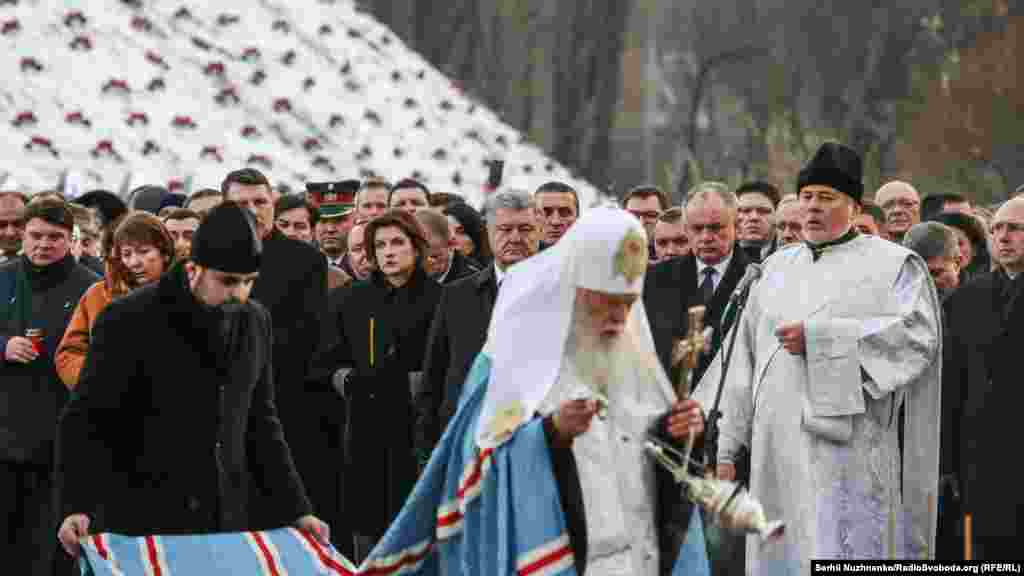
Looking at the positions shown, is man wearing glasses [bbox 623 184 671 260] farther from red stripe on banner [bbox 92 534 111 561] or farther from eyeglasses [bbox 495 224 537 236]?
red stripe on banner [bbox 92 534 111 561]

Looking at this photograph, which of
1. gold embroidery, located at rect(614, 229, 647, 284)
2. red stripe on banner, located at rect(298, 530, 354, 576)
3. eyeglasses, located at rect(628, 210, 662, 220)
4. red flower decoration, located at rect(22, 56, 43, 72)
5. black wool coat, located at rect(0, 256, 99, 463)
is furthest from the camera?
red flower decoration, located at rect(22, 56, 43, 72)

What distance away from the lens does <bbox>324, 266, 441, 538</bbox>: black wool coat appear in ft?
35.1

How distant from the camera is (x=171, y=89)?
1049 inches

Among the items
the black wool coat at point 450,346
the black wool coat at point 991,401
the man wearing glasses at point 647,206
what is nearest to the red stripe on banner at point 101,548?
the black wool coat at point 450,346

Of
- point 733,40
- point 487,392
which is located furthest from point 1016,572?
point 733,40

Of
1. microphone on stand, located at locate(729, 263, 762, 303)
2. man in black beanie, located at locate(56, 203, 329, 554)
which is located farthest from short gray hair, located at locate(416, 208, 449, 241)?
man in black beanie, located at locate(56, 203, 329, 554)

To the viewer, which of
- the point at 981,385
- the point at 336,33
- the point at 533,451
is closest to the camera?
the point at 533,451

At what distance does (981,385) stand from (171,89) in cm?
1769

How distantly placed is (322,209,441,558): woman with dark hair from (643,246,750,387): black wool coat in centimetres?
107

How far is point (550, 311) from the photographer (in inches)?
289

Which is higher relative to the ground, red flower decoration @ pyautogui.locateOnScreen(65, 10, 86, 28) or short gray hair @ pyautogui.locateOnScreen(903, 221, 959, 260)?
red flower decoration @ pyautogui.locateOnScreen(65, 10, 86, 28)

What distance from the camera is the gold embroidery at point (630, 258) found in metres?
7.17

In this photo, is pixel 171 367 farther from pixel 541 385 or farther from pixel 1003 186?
pixel 1003 186

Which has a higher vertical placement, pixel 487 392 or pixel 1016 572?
pixel 487 392
